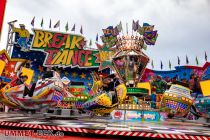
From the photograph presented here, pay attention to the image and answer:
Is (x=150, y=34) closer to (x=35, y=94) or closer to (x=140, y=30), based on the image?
(x=140, y=30)

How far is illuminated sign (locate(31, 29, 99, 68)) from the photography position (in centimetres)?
4584

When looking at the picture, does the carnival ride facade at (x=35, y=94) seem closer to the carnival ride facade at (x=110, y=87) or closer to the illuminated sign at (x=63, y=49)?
the carnival ride facade at (x=110, y=87)

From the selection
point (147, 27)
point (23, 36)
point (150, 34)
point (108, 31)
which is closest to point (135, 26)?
point (147, 27)

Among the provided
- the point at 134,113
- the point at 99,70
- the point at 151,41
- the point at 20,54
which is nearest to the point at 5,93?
the point at 134,113

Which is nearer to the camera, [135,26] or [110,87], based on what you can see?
[110,87]

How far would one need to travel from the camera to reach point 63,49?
4691cm

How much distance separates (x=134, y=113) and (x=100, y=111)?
2.92 m

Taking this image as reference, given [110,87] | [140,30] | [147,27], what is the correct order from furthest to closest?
[147,27], [140,30], [110,87]

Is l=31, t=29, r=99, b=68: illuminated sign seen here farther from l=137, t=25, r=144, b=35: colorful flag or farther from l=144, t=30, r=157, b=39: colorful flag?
l=137, t=25, r=144, b=35: colorful flag

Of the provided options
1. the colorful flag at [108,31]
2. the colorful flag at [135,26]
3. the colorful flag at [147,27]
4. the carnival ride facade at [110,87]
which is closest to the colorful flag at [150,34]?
the carnival ride facade at [110,87]

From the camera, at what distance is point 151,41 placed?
Answer: 33.4 m

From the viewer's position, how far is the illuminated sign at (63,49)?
45844 millimetres

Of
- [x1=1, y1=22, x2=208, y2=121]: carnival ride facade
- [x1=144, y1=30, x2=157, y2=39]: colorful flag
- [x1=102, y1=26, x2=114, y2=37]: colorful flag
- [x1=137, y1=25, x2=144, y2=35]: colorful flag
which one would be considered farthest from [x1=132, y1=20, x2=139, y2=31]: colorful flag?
[x1=102, y1=26, x2=114, y2=37]: colorful flag

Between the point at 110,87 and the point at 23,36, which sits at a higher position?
the point at 23,36
